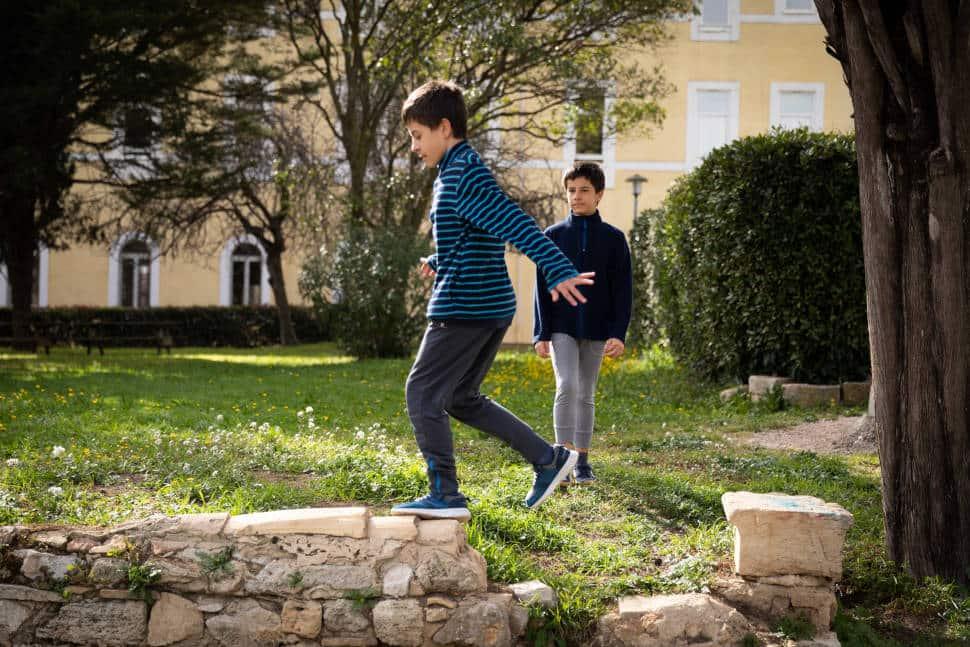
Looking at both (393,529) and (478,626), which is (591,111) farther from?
(478,626)

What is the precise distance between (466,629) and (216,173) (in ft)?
51.9

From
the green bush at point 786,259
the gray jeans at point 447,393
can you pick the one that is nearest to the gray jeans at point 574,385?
the gray jeans at point 447,393

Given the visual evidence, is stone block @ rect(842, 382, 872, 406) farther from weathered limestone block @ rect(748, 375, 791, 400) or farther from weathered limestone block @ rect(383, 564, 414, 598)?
weathered limestone block @ rect(383, 564, 414, 598)

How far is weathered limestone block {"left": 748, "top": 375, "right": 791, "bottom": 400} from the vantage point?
31.9 ft

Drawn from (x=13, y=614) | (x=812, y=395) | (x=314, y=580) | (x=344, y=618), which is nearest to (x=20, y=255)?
(x=812, y=395)

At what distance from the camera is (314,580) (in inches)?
163

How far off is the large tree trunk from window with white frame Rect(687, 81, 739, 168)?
22.4m

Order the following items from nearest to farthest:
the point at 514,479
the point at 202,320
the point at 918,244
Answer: the point at 918,244
the point at 514,479
the point at 202,320

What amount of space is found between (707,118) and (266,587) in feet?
79.5

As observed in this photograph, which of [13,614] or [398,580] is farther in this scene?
[13,614]

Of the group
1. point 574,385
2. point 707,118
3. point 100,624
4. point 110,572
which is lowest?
point 100,624

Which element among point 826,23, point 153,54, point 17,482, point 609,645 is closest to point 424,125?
point 826,23

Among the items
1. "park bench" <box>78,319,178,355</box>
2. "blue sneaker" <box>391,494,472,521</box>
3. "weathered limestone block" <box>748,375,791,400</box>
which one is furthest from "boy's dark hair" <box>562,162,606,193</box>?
"park bench" <box>78,319,178,355</box>

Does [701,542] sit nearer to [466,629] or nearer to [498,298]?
[466,629]
